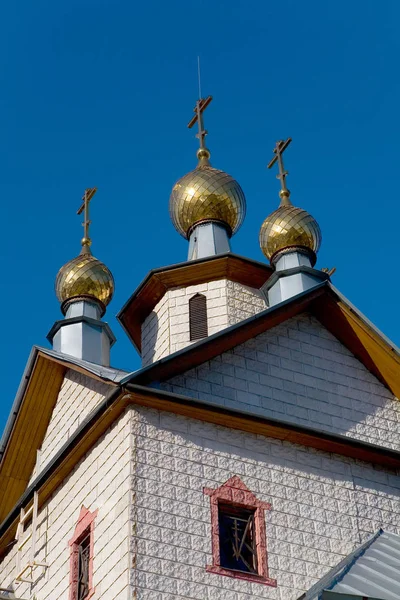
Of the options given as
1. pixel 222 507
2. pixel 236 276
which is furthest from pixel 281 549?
pixel 236 276

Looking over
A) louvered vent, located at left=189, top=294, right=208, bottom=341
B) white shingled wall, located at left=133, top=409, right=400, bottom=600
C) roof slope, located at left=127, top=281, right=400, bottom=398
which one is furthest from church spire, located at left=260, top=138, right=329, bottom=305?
white shingled wall, located at left=133, top=409, right=400, bottom=600

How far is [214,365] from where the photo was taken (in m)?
14.5

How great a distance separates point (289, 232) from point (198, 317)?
2.10m

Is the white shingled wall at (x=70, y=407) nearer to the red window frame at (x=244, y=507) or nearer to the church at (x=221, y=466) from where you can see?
the church at (x=221, y=466)

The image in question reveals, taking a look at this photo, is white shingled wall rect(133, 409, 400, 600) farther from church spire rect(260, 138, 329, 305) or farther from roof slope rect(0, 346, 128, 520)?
church spire rect(260, 138, 329, 305)

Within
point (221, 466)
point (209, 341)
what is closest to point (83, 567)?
point (221, 466)

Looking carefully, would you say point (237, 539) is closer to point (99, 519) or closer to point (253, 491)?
point (253, 491)

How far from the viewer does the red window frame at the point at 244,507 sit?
41.9 ft

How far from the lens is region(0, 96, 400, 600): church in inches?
499

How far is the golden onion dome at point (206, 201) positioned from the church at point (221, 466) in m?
2.45

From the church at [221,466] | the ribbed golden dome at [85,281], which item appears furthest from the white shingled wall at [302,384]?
the ribbed golden dome at [85,281]

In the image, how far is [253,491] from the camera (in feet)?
44.3

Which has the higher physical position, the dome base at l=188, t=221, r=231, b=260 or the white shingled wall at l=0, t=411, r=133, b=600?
the dome base at l=188, t=221, r=231, b=260

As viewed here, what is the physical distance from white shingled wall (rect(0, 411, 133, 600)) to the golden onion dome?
6.57m
